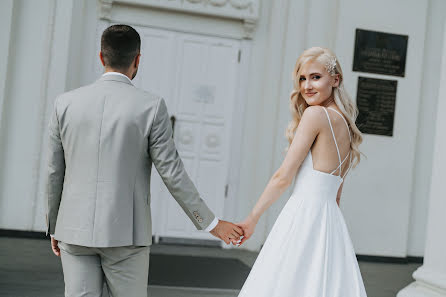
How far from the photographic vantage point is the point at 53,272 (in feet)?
18.2

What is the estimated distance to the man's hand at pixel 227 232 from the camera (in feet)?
9.20

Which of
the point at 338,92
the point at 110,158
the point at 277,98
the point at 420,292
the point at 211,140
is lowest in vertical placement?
the point at 420,292

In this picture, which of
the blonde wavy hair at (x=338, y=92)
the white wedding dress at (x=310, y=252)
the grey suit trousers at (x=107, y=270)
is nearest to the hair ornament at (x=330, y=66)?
the blonde wavy hair at (x=338, y=92)

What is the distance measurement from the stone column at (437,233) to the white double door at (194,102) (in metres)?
3.76

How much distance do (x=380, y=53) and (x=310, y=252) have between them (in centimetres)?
606

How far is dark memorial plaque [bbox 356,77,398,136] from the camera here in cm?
802

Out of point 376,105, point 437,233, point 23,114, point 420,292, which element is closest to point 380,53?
point 376,105

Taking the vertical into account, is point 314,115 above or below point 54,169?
above

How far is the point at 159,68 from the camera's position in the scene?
25.9 ft

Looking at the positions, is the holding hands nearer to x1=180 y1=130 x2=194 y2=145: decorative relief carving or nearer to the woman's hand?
the woman's hand

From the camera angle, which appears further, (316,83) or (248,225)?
(248,225)

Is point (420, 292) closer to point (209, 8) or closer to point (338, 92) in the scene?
point (338, 92)

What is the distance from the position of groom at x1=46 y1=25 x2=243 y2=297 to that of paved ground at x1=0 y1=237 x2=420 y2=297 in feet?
7.97

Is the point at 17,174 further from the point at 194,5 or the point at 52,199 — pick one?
the point at 52,199
